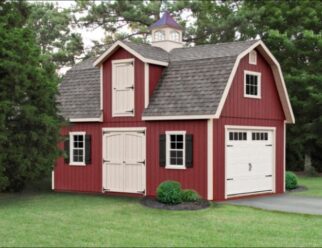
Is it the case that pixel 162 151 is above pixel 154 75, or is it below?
below

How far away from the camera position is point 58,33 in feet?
128

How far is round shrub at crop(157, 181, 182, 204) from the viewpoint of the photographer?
625 inches

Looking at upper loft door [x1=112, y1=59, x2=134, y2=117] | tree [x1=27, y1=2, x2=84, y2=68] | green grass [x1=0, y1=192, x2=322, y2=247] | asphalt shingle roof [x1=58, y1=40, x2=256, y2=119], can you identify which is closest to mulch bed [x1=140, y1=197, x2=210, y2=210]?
green grass [x1=0, y1=192, x2=322, y2=247]

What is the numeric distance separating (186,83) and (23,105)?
5266 millimetres

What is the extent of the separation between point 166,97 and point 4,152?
214 inches

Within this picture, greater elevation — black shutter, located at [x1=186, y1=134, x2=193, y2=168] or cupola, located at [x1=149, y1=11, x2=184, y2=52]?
cupola, located at [x1=149, y1=11, x2=184, y2=52]

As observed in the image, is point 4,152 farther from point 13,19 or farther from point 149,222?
point 149,222

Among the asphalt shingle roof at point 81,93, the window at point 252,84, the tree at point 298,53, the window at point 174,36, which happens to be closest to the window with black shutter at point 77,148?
the asphalt shingle roof at point 81,93

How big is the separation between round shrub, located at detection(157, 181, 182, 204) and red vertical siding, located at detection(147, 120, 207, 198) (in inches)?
65.1

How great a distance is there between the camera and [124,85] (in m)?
19.6

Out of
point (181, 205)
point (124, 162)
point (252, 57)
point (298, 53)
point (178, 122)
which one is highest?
point (298, 53)

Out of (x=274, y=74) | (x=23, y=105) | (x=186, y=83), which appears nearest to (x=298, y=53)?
(x=274, y=74)

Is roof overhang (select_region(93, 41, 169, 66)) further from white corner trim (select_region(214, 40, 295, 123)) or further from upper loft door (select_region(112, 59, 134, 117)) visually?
white corner trim (select_region(214, 40, 295, 123))

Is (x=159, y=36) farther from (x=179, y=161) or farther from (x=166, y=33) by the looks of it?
(x=179, y=161)
